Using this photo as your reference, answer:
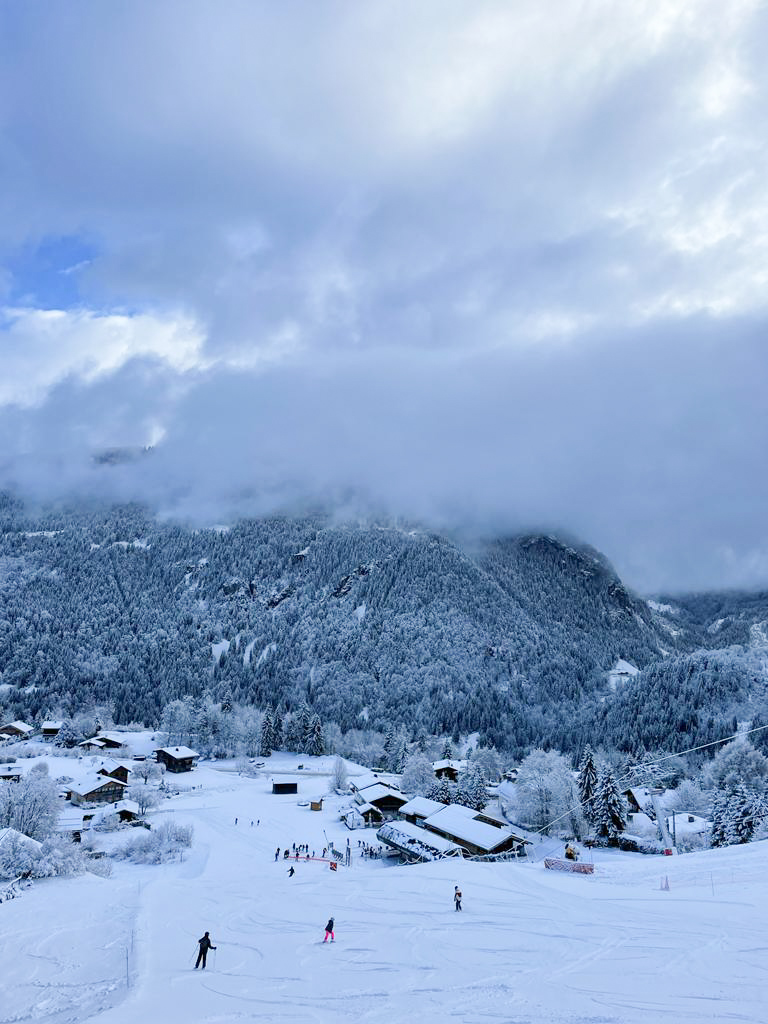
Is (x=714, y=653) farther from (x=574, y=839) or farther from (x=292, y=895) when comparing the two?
(x=292, y=895)

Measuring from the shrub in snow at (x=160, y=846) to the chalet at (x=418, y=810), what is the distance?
2362 cm

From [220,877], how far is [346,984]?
2859cm

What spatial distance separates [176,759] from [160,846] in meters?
57.4

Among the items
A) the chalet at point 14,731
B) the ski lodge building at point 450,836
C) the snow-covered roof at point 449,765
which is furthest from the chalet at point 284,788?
the chalet at point 14,731

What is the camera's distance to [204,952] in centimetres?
2273

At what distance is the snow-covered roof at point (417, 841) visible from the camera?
177ft

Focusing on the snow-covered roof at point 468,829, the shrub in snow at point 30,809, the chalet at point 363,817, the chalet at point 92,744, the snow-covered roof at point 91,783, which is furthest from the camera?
the chalet at point 92,744

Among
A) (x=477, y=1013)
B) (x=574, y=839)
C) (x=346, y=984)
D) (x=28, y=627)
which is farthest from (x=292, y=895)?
(x=28, y=627)

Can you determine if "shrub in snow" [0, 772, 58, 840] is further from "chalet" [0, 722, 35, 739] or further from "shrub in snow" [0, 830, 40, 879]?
"chalet" [0, 722, 35, 739]

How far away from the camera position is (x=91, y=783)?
274ft

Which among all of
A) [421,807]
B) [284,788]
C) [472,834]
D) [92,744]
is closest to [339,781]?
[284,788]

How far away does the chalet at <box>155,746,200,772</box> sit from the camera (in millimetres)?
108125

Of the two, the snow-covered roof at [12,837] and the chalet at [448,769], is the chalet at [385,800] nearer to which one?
the chalet at [448,769]

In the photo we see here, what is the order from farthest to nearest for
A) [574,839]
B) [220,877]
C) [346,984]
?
[574,839] → [220,877] → [346,984]
